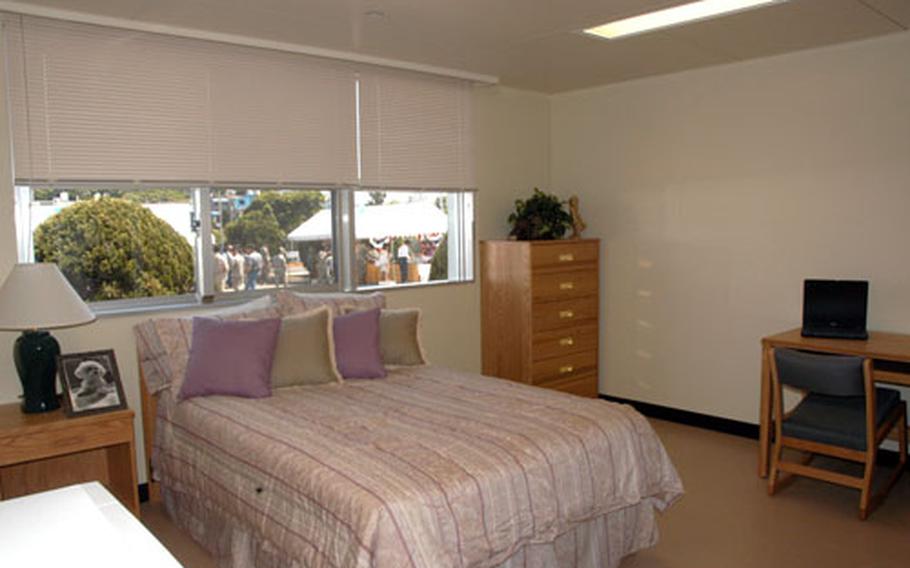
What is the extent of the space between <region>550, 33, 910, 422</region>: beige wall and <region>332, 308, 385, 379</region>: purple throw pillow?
227cm

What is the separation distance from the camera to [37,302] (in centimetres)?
290

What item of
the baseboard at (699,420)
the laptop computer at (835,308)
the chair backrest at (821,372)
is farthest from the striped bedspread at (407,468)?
the baseboard at (699,420)

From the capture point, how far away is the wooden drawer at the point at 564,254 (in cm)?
472

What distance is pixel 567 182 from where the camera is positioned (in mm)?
5461

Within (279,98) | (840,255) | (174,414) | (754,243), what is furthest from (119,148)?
(840,255)

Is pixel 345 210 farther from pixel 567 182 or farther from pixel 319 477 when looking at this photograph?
pixel 319 477

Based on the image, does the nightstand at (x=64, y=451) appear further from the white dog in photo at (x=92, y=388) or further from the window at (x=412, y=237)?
the window at (x=412, y=237)

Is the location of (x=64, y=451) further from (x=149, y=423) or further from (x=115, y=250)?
(x=115, y=250)

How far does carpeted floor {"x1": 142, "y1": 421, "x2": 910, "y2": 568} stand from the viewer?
2.96 metres

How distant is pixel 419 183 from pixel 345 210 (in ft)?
1.82

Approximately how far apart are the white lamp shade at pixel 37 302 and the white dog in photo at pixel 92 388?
0.27 metres

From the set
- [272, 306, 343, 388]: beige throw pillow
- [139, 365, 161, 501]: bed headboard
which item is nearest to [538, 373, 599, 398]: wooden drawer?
[272, 306, 343, 388]: beige throw pillow

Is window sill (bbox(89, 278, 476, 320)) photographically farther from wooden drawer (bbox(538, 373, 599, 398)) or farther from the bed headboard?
wooden drawer (bbox(538, 373, 599, 398))

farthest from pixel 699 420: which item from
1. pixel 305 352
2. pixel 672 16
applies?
pixel 305 352
